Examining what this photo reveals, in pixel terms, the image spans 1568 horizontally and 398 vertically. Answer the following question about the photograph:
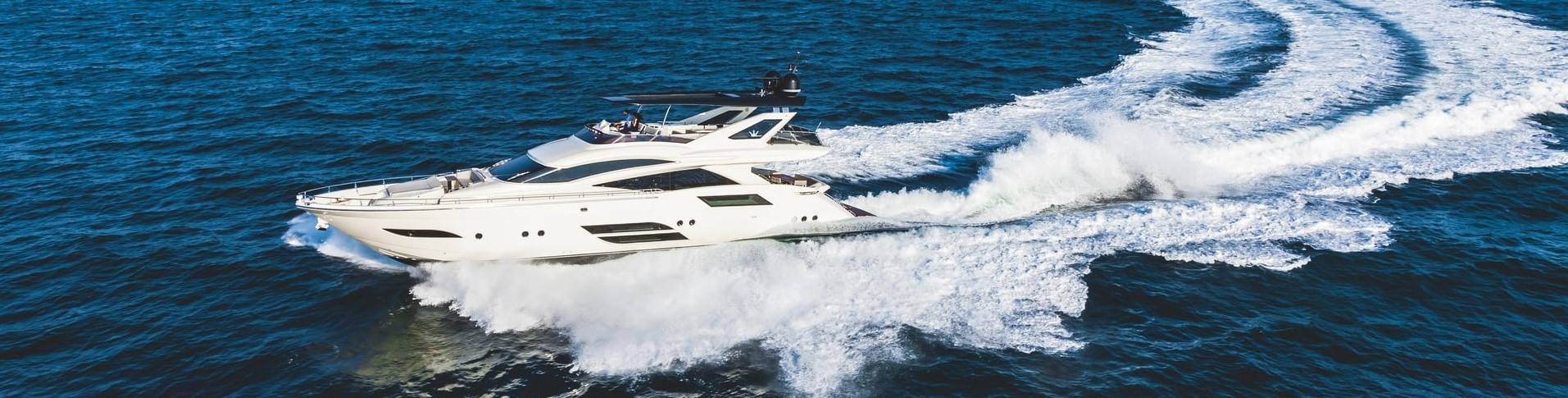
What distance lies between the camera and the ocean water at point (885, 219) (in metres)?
20.7

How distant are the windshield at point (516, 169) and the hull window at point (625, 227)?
6.85 feet

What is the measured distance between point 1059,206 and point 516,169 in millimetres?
15636

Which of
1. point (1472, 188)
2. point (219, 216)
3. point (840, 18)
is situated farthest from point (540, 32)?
point (1472, 188)

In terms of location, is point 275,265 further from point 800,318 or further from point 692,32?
point 692,32

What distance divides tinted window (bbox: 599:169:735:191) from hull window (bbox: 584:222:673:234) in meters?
0.96

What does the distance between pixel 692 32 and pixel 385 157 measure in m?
21.4

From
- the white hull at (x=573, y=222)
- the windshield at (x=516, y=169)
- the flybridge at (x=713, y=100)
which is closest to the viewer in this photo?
the white hull at (x=573, y=222)

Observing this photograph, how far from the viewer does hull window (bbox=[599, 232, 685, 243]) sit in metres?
24.6

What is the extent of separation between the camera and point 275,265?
84.0 feet

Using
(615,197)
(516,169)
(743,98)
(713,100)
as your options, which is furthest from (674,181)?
(516,169)

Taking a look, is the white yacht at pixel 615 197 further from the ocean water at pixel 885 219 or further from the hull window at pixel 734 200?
the ocean water at pixel 885 219

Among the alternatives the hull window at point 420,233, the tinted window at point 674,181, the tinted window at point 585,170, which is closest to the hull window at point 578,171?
the tinted window at point 585,170

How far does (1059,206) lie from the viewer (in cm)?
2834

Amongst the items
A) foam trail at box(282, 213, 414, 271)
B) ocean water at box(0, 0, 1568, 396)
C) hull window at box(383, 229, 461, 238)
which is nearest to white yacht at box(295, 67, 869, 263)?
hull window at box(383, 229, 461, 238)
